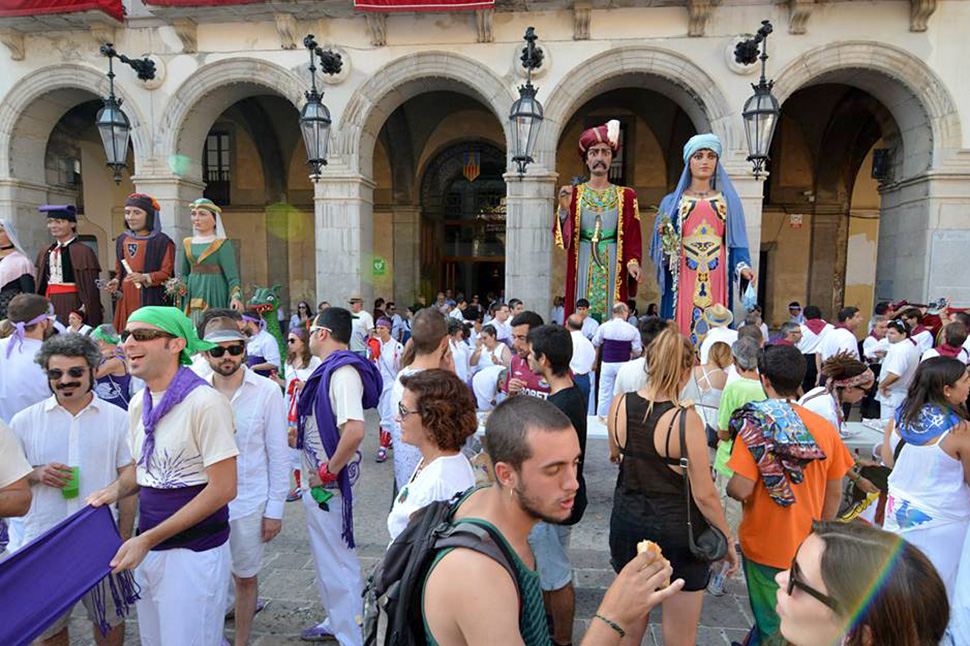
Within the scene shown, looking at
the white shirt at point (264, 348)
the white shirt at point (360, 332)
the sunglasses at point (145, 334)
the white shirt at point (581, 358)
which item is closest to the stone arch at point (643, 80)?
the white shirt at point (360, 332)

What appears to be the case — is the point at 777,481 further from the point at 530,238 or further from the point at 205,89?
the point at 205,89

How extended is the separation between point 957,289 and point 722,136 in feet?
14.7

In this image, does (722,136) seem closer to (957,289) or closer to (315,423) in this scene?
(957,289)

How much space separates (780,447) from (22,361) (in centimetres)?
452

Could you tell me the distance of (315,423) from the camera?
314cm

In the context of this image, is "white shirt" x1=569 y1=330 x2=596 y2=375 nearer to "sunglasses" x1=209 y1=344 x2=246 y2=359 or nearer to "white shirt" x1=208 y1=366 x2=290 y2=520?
"white shirt" x1=208 y1=366 x2=290 y2=520

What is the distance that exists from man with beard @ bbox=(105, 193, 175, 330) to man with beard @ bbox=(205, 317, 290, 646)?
4.40 meters

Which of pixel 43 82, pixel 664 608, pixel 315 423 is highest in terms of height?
pixel 43 82

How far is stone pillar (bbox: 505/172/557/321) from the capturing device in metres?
9.71

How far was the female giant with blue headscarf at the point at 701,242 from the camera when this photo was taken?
615 cm

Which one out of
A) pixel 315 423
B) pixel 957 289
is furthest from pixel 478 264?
pixel 315 423

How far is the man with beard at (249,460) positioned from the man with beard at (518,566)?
5.94 feet

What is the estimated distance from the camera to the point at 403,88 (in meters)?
10.3

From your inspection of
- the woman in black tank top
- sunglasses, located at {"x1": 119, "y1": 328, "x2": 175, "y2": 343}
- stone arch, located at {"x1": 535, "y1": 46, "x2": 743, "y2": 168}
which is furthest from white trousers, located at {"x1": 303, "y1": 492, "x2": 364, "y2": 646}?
stone arch, located at {"x1": 535, "y1": 46, "x2": 743, "y2": 168}
